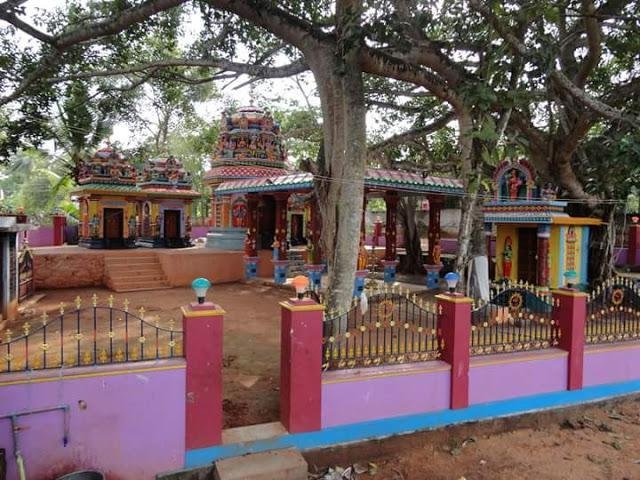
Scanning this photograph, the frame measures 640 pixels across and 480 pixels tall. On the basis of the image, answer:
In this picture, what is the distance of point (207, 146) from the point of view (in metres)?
26.9

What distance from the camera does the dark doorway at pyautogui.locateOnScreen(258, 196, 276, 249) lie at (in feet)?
63.3

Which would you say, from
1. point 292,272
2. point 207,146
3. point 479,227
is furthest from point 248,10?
point 207,146

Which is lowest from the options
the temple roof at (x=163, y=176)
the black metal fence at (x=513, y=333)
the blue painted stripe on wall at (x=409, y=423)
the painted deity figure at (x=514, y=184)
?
the blue painted stripe on wall at (x=409, y=423)

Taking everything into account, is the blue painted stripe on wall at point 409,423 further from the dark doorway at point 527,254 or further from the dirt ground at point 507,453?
the dark doorway at point 527,254

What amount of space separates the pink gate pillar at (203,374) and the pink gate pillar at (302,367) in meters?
0.74

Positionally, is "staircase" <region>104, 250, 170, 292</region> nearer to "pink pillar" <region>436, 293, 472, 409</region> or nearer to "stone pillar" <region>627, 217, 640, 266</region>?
"pink pillar" <region>436, 293, 472, 409</region>

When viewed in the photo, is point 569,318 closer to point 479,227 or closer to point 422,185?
point 479,227

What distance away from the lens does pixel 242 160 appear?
19.8 meters

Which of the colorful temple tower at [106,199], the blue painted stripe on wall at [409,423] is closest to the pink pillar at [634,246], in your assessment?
the blue painted stripe on wall at [409,423]

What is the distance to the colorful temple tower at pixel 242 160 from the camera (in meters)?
18.7

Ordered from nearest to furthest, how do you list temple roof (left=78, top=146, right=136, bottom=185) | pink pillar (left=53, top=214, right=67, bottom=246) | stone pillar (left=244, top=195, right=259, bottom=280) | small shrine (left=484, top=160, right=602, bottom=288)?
small shrine (left=484, top=160, right=602, bottom=288) < stone pillar (left=244, top=195, right=259, bottom=280) < temple roof (left=78, top=146, right=136, bottom=185) < pink pillar (left=53, top=214, right=67, bottom=246)

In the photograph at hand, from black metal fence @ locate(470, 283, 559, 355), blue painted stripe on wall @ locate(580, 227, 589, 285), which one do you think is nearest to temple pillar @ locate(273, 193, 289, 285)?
black metal fence @ locate(470, 283, 559, 355)

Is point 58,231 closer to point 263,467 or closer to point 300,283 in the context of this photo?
point 300,283

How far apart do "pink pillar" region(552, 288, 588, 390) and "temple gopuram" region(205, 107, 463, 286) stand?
6.10 meters
